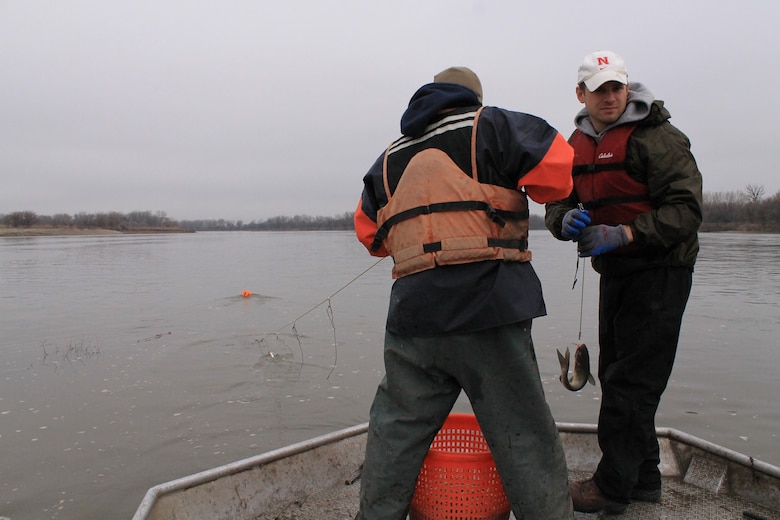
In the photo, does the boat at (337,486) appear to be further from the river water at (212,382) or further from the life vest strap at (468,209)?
the life vest strap at (468,209)

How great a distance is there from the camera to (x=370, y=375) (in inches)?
301

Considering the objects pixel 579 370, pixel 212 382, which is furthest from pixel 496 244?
pixel 212 382

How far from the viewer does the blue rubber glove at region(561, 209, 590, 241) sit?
2748mm

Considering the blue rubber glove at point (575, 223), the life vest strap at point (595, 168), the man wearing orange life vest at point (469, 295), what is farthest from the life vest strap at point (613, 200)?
the man wearing orange life vest at point (469, 295)

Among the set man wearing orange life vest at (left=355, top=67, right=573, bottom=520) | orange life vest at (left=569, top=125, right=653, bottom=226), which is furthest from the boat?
orange life vest at (left=569, top=125, right=653, bottom=226)

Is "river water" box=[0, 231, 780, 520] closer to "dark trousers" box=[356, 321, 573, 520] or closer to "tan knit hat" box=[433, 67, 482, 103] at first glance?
"dark trousers" box=[356, 321, 573, 520]

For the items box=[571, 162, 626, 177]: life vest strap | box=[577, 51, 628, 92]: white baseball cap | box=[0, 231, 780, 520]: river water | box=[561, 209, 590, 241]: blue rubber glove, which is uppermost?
box=[577, 51, 628, 92]: white baseball cap

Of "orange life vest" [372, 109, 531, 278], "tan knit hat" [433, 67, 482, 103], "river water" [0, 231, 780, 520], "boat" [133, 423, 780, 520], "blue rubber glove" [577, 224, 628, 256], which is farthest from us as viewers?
"river water" [0, 231, 780, 520]

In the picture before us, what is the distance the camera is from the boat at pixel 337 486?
3.02m

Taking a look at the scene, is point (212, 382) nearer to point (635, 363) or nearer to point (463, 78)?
point (635, 363)

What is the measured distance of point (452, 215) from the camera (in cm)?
229

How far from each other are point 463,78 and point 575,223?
888 millimetres

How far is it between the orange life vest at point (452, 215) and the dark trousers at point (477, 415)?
13.0 inches

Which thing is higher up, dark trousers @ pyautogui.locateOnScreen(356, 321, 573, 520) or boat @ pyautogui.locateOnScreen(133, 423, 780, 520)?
dark trousers @ pyautogui.locateOnScreen(356, 321, 573, 520)
